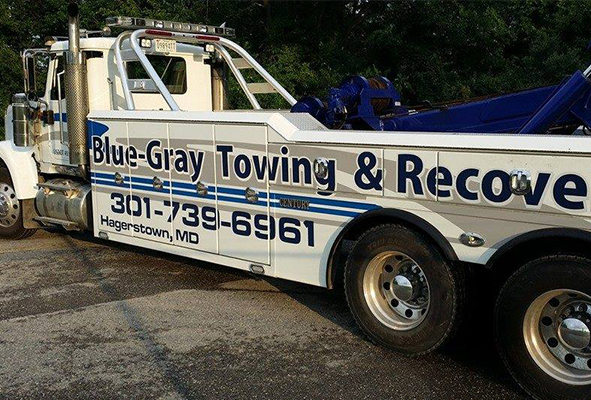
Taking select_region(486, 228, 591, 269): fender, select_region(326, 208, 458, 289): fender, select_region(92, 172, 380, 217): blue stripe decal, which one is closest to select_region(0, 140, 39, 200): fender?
select_region(92, 172, 380, 217): blue stripe decal

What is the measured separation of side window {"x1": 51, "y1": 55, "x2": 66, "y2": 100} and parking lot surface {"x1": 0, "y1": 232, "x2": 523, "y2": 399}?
224cm

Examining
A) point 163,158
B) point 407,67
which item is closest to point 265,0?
point 407,67

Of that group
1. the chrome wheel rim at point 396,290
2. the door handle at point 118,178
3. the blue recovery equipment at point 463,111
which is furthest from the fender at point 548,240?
the door handle at point 118,178

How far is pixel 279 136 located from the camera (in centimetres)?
566

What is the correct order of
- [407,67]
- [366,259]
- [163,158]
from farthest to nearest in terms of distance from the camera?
[407,67] < [163,158] < [366,259]

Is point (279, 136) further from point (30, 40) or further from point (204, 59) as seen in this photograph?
point (30, 40)

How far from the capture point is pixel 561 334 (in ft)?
14.0

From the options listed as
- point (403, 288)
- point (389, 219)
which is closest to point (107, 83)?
point (389, 219)

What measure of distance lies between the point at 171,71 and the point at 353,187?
4.48 m

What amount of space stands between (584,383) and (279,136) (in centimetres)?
286

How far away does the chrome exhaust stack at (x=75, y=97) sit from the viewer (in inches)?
308

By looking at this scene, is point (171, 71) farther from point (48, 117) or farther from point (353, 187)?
point (353, 187)

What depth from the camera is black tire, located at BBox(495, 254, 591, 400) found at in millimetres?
4082

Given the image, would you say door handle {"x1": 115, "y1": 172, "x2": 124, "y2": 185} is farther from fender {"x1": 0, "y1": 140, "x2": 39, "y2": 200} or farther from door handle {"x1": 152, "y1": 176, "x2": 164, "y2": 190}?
fender {"x1": 0, "y1": 140, "x2": 39, "y2": 200}
